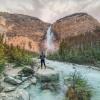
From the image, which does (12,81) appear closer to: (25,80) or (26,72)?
(25,80)

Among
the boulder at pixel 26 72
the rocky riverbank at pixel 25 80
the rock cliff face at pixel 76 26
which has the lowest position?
the rocky riverbank at pixel 25 80

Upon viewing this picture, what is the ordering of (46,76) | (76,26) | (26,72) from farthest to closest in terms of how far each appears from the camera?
(76,26) < (26,72) < (46,76)

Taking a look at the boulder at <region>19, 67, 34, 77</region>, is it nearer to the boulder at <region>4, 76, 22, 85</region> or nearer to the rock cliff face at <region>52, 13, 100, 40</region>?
the boulder at <region>4, 76, 22, 85</region>

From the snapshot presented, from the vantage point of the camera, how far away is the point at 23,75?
3566 cm

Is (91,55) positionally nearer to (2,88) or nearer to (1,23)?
(2,88)

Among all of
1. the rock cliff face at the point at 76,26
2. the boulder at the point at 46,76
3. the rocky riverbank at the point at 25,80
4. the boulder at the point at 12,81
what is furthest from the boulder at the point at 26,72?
the rock cliff face at the point at 76,26

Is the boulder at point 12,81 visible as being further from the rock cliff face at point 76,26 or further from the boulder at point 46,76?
the rock cliff face at point 76,26

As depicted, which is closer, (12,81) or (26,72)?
(12,81)

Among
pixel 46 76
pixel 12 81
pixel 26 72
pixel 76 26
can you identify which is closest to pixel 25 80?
pixel 12 81

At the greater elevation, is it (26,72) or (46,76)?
(26,72)

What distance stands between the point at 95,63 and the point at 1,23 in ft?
419

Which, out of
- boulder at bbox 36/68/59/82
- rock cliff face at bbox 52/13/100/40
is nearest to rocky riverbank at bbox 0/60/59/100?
boulder at bbox 36/68/59/82

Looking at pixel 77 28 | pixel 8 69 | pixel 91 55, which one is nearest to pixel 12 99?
pixel 8 69

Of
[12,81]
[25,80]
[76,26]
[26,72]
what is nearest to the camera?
[12,81]
